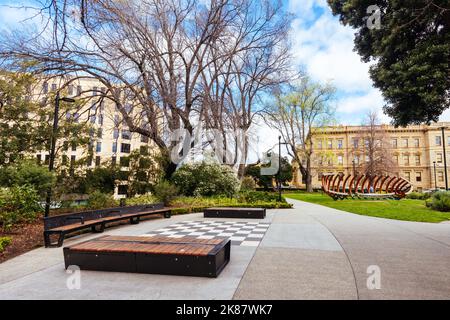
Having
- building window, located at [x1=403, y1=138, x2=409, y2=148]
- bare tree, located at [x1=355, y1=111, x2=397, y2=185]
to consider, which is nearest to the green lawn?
bare tree, located at [x1=355, y1=111, x2=397, y2=185]

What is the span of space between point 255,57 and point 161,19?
682 centimetres

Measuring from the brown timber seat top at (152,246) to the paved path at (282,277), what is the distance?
37cm

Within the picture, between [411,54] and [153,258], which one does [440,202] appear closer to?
[411,54]

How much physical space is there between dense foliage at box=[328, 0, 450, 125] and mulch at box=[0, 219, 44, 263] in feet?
31.7

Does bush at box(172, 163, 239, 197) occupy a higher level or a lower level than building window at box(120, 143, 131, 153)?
lower

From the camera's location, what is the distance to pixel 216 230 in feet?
27.8

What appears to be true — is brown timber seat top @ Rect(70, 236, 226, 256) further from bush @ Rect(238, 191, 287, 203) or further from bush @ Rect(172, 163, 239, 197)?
bush @ Rect(172, 163, 239, 197)

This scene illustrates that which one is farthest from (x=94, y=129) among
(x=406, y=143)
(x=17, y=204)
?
(x=406, y=143)

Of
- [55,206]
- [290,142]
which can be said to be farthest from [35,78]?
[290,142]

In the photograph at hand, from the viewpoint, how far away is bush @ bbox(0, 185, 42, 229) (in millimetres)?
7469

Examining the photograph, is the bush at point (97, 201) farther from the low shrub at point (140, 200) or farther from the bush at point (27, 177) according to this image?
the bush at point (27, 177)

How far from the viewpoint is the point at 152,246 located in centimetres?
446
